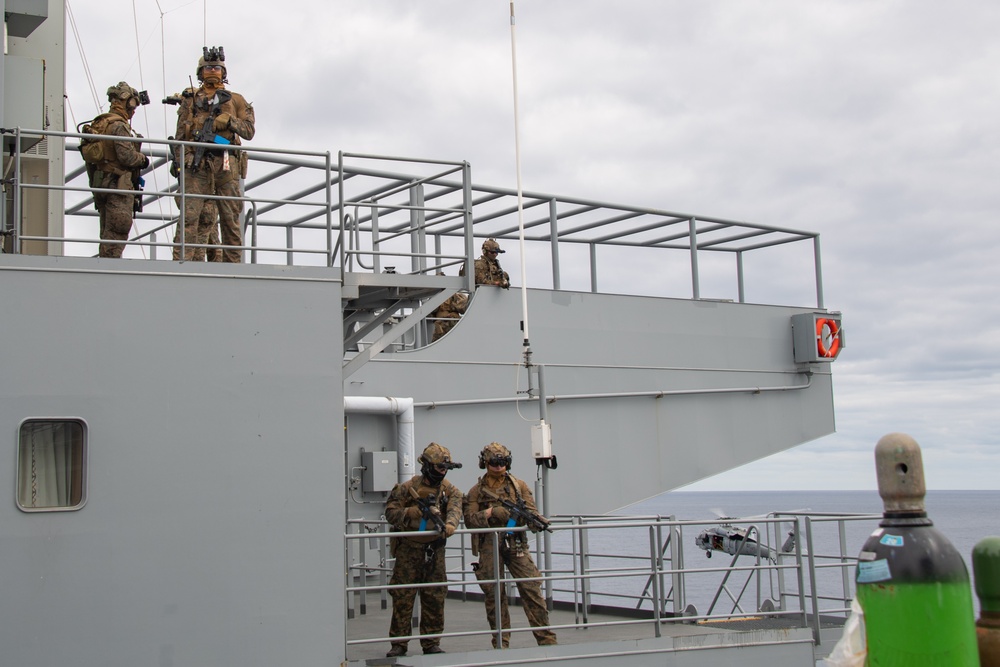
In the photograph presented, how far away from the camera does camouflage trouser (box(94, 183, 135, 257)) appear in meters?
8.59

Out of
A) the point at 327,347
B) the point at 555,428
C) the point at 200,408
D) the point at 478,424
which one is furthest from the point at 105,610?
the point at 555,428

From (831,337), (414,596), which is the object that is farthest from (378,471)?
(831,337)

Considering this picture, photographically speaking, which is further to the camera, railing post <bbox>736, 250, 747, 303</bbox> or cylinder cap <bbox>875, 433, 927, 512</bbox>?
railing post <bbox>736, 250, 747, 303</bbox>

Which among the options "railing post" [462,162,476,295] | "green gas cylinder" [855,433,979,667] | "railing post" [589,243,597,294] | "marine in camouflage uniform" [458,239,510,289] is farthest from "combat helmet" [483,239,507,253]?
"green gas cylinder" [855,433,979,667]

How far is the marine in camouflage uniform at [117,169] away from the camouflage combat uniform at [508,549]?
11.3 feet

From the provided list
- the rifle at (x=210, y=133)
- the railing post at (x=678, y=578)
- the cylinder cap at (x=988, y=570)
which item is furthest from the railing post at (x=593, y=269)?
the cylinder cap at (x=988, y=570)

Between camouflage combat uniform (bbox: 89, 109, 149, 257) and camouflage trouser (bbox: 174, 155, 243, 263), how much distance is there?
41cm

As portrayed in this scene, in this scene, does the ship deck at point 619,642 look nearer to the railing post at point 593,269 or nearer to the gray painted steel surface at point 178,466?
the gray painted steel surface at point 178,466

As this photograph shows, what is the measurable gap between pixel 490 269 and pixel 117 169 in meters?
6.52

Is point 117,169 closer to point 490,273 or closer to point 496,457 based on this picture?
point 496,457

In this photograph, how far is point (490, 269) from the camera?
14.5 metres

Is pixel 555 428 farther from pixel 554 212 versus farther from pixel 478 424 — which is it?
pixel 554 212

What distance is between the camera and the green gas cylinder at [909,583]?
114 inches

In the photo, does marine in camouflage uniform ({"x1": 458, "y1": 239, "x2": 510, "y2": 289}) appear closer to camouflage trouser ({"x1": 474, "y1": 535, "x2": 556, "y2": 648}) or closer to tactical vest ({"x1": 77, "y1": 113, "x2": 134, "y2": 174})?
camouflage trouser ({"x1": 474, "y1": 535, "x2": 556, "y2": 648})
